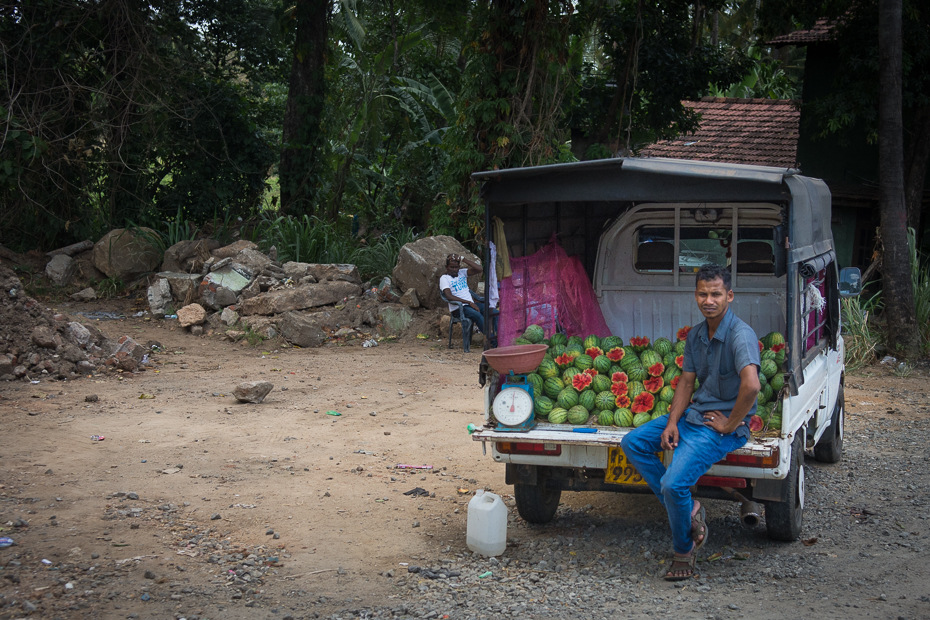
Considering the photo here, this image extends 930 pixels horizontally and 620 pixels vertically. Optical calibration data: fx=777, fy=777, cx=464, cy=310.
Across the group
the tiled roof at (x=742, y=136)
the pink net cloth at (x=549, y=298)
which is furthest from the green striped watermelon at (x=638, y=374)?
the tiled roof at (x=742, y=136)

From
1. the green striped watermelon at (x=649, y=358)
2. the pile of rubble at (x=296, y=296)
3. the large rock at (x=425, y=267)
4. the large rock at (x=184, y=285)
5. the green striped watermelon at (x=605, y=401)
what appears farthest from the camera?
the large rock at (x=184, y=285)

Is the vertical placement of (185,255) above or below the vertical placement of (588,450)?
above

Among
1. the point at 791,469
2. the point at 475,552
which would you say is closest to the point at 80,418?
the point at 475,552

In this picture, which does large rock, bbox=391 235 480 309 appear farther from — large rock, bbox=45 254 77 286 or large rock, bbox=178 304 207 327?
large rock, bbox=45 254 77 286

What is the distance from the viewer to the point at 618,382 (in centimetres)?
473

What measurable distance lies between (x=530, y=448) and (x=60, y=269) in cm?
1211

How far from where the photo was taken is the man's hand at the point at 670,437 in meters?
3.97

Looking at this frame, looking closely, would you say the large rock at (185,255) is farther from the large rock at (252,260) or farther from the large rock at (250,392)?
the large rock at (250,392)

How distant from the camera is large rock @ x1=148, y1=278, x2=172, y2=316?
12469mm

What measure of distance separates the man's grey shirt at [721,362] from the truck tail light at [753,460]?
13cm

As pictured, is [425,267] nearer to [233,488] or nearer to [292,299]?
[292,299]

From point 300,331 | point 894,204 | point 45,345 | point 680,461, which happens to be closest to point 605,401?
point 680,461

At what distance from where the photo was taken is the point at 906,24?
12.6 m

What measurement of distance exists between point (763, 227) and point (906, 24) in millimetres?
8989
